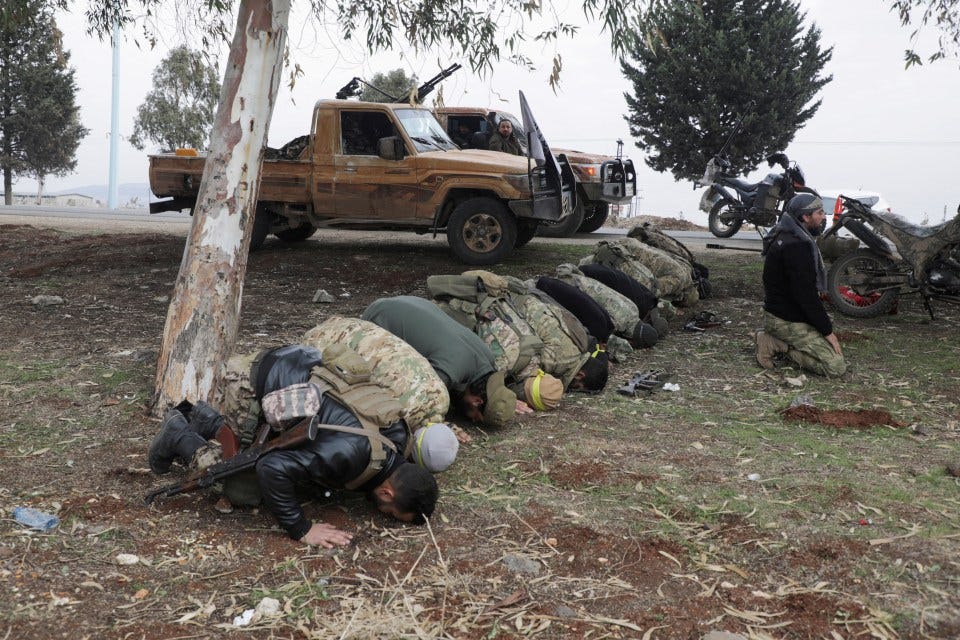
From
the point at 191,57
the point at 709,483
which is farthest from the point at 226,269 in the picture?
the point at 191,57

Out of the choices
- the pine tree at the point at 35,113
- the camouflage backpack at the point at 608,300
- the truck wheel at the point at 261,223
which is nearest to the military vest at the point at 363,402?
the camouflage backpack at the point at 608,300

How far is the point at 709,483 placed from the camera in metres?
4.52

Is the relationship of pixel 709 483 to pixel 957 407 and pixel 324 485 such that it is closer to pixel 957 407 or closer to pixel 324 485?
pixel 324 485

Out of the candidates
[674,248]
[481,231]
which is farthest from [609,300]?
[481,231]

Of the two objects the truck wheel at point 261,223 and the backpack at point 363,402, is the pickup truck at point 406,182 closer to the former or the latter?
the truck wheel at point 261,223

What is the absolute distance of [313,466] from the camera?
3770 mm

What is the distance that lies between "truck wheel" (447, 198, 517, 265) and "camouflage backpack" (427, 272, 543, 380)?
3.66 meters

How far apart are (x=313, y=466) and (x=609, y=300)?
4538 mm

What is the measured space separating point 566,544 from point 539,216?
6176 millimetres

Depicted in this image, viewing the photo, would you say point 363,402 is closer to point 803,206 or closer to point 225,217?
point 225,217

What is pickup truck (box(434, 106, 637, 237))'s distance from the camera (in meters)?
11.9

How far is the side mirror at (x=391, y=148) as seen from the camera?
964 cm

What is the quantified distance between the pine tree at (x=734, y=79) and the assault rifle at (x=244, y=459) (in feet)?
77.5

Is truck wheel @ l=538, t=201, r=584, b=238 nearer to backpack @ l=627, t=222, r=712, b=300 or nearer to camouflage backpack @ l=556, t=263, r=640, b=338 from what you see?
backpack @ l=627, t=222, r=712, b=300
